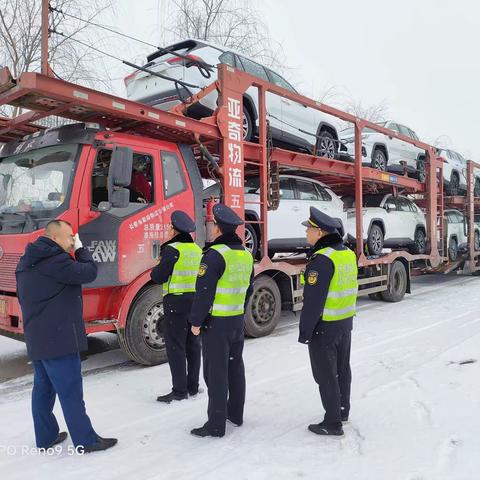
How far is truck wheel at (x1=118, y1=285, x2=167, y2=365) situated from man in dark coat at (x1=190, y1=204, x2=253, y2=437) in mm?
1619

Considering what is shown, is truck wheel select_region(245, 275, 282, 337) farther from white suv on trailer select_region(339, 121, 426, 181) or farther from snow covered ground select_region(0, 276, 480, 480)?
white suv on trailer select_region(339, 121, 426, 181)

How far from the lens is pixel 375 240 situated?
941 cm

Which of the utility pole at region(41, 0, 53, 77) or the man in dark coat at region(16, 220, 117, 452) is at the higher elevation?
the utility pole at region(41, 0, 53, 77)

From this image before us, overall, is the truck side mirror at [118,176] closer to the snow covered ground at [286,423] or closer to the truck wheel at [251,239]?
the snow covered ground at [286,423]

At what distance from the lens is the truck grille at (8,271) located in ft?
13.9

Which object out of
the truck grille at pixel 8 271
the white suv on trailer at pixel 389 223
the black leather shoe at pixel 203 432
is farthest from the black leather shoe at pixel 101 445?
the white suv on trailer at pixel 389 223

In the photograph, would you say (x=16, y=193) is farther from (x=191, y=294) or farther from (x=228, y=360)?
(x=228, y=360)

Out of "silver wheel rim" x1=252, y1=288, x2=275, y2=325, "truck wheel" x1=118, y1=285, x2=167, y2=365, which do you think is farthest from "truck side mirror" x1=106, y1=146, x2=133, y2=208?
"silver wheel rim" x1=252, y1=288, x2=275, y2=325

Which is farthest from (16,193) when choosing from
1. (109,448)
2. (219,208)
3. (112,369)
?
(109,448)

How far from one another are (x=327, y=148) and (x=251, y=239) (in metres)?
2.98

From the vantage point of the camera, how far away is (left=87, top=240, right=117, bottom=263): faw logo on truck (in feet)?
14.5

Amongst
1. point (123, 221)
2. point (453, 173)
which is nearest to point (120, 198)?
A: point (123, 221)

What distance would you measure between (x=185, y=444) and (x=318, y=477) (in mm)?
976

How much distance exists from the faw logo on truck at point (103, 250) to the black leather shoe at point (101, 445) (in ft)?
5.82
